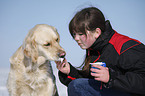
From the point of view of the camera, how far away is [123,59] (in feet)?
6.96

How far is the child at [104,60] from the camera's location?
202 cm

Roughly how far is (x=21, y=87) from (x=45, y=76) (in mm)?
416

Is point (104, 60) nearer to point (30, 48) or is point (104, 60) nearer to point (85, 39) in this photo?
point (85, 39)

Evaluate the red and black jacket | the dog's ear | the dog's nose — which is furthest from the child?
the dog's ear

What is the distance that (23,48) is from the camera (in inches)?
106

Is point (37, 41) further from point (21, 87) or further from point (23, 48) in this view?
point (21, 87)

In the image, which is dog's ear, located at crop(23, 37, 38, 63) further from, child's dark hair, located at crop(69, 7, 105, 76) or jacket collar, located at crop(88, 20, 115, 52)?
jacket collar, located at crop(88, 20, 115, 52)

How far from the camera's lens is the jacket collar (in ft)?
8.13

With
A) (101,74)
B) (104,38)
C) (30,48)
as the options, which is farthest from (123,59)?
(30,48)

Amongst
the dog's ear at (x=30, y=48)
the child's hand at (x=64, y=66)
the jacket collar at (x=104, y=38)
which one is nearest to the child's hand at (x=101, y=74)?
the jacket collar at (x=104, y=38)

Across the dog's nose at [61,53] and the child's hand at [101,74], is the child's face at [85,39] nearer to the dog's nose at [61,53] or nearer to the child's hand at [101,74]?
the dog's nose at [61,53]

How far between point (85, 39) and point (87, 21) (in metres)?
0.27

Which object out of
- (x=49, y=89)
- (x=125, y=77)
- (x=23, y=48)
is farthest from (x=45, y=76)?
(x=125, y=77)

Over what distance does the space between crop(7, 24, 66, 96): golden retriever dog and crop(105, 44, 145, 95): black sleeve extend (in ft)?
3.03
